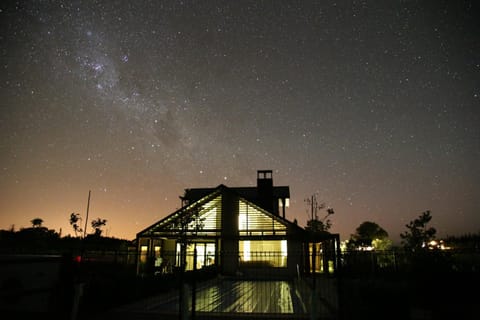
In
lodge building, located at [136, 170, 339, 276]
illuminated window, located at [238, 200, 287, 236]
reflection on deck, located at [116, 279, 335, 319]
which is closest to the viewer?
reflection on deck, located at [116, 279, 335, 319]

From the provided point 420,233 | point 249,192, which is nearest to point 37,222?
point 249,192

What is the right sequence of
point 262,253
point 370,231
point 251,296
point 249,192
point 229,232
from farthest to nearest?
point 370,231
point 249,192
point 262,253
point 229,232
point 251,296

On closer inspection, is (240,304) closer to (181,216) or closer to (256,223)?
(181,216)

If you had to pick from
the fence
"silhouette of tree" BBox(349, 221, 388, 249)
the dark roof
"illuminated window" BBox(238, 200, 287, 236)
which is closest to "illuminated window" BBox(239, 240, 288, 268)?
"illuminated window" BBox(238, 200, 287, 236)

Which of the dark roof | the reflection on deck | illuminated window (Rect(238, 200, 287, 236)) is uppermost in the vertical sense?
the dark roof

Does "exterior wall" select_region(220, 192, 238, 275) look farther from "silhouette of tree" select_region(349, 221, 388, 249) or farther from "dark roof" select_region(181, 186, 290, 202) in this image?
"silhouette of tree" select_region(349, 221, 388, 249)

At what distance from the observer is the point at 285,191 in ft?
107

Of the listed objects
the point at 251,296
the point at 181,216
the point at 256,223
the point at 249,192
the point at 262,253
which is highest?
the point at 249,192

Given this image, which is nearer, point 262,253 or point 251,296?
point 251,296

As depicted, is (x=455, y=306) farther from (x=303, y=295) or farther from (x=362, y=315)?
Result: (x=303, y=295)

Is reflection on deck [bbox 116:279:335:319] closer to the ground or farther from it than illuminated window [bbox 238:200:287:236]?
closer to the ground

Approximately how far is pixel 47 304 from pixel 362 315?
681 centimetres

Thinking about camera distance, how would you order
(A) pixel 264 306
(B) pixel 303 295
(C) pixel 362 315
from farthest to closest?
1. (B) pixel 303 295
2. (A) pixel 264 306
3. (C) pixel 362 315

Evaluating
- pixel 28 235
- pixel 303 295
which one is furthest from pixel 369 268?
pixel 28 235
